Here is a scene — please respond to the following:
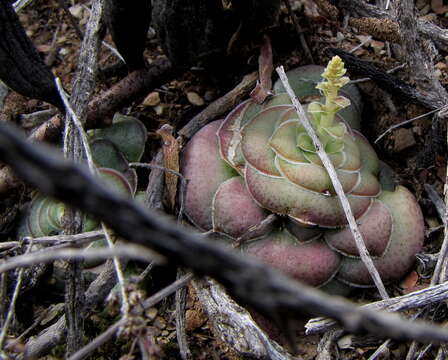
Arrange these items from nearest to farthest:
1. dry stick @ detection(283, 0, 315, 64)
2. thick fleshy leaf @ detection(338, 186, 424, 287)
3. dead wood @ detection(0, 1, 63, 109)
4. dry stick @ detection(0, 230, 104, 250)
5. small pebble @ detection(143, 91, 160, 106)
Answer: dry stick @ detection(0, 230, 104, 250)
dead wood @ detection(0, 1, 63, 109)
thick fleshy leaf @ detection(338, 186, 424, 287)
dry stick @ detection(283, 0, 315, 64)
small pebble @ detection(143, 91, 160, 106)

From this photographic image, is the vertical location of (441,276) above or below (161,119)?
below

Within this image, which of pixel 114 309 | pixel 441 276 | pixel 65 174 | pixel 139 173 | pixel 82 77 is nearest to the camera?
pixel 65 174

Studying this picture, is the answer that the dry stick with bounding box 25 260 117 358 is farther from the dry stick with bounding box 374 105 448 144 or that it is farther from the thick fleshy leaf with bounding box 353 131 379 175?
the dry stick with bounding box 374 105 448 144

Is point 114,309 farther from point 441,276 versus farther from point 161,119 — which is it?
point 161,119

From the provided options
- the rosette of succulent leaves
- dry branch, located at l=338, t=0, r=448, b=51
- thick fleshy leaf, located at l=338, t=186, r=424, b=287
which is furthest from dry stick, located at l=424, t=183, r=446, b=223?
the rosette of succulent leaves

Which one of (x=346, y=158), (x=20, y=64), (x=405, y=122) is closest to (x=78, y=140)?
(x=20, y=64)

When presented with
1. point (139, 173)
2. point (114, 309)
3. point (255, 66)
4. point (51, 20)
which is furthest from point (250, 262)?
point (51, 20)

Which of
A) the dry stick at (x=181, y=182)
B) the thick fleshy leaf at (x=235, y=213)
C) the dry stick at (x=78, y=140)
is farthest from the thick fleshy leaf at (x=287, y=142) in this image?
the dry stick at (x=78, y=140)

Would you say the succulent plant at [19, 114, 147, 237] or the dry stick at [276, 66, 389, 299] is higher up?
the succulent plant at [19, 114, 147, 237]
